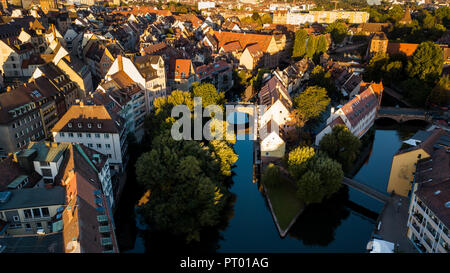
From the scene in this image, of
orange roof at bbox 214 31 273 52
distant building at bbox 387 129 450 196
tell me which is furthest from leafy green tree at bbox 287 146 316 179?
orange roof at bbox 214 31 273 52

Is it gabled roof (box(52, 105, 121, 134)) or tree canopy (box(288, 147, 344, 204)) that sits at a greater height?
gabled roof (box(52, 105, 121, 134))

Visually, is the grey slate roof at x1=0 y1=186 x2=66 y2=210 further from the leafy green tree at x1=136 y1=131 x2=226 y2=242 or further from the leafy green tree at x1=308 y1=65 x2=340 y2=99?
the leafy green tree at x1=308 y1=65 x2=340 y2=99

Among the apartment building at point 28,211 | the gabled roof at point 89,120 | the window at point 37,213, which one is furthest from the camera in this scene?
the gabled roof at point 89,120

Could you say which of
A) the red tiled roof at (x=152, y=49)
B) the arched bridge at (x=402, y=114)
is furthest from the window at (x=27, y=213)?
the arched bridge at (x=402, y=114)

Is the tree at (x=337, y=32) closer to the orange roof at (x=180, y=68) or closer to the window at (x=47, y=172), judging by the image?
the orange roof at (x=180, y=68)

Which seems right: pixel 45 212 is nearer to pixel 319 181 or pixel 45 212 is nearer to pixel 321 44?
pixel 319 181

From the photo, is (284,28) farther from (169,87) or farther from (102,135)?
(102,135)
